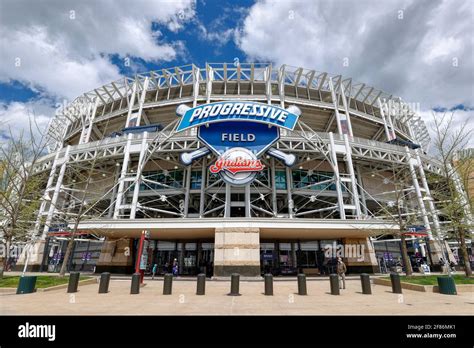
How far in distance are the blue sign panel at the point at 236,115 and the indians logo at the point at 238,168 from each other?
380cm

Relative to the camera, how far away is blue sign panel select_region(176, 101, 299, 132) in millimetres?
23828

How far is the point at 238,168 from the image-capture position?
2273 centimetres

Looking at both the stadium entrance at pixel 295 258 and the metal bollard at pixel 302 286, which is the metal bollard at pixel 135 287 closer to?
the metal bollard at pixel 302 286

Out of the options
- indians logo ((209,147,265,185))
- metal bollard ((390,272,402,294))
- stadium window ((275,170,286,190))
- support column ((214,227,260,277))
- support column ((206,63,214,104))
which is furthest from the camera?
support column ((206,63,214,104))

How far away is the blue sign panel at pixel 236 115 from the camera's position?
23.8m

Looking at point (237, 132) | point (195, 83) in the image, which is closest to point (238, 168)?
point (237, 132)

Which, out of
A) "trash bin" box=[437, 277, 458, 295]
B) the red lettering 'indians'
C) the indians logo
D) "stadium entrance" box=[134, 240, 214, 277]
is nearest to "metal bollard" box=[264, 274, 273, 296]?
"trash bin" box=[437, 277, 458, 295]

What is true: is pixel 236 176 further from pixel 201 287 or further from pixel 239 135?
pixel 201 287

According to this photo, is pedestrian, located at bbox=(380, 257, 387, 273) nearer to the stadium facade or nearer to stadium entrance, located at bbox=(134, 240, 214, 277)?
the stadium facade

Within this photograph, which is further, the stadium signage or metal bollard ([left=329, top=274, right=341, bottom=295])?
the stadium signage

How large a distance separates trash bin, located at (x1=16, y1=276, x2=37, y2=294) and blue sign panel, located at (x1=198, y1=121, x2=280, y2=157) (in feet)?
53.2

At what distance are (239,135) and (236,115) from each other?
6.52ft
